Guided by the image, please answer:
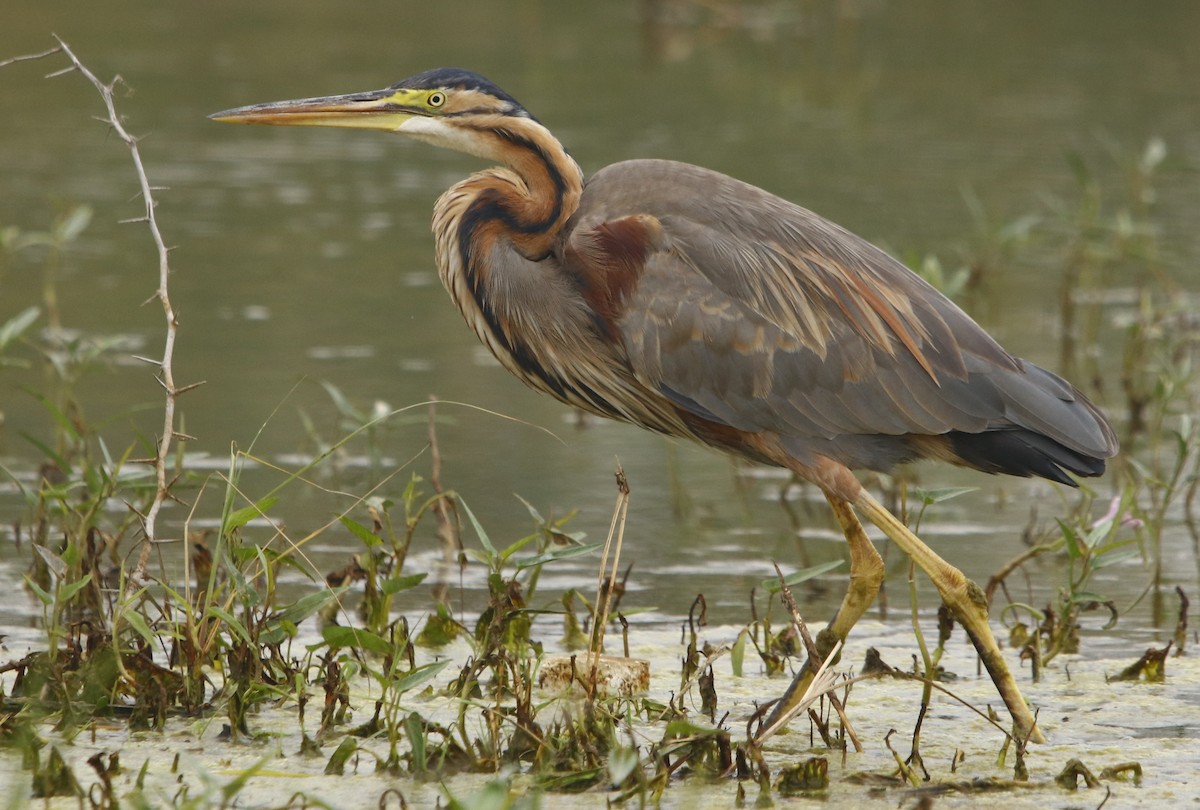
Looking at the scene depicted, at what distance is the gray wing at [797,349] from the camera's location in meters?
4.71

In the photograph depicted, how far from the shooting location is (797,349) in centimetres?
479

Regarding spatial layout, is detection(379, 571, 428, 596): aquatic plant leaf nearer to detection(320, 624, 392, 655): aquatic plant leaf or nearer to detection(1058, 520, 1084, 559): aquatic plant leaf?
detection(320, 624, 392, 655): aquatic plant leaf

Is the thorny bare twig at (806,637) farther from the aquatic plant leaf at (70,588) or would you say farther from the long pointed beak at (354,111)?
the long pointed beak at (354,111)

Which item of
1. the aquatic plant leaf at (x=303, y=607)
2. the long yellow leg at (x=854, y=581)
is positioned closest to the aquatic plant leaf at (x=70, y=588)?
the aquatic plant leaf at (x=303, y=607)

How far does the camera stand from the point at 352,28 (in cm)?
1844

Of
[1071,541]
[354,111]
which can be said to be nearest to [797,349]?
[1071,541]

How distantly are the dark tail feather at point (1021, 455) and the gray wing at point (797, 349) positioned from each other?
0.15 feet

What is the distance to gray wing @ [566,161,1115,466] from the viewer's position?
4.71 metres

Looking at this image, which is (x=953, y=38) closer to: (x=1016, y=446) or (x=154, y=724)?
(x=1016, y=446)

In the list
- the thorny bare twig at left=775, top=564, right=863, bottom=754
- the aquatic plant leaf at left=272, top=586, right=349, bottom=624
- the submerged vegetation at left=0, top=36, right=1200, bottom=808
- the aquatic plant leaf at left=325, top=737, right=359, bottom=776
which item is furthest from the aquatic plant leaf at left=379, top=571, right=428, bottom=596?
the thorny bare twig at left=775, top=564, right=863, bottom=754

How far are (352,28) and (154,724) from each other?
49.3ft

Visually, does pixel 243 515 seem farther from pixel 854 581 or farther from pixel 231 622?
pixel 854 581

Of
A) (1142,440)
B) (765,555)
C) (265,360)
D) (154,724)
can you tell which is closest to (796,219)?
(765,555)

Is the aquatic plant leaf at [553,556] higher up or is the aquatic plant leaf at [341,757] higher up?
the aquatic plant leaf at [553,556]
